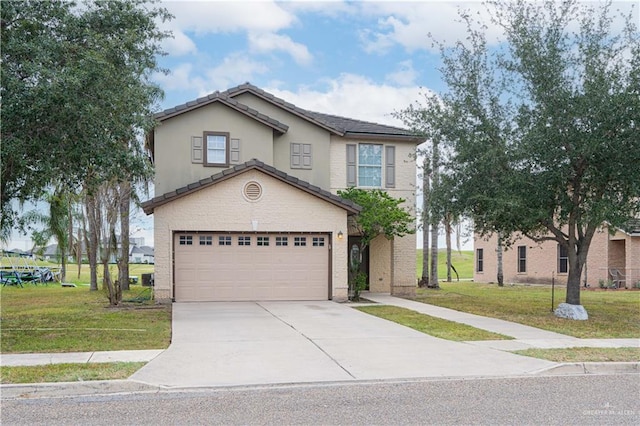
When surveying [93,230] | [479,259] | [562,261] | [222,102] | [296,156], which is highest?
[222,102]

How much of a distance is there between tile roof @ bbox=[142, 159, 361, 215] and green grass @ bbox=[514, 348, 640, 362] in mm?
10938

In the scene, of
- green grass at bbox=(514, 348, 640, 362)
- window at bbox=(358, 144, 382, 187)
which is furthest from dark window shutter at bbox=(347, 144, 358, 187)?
green grass at bbox=(514, 348, 640, 362)

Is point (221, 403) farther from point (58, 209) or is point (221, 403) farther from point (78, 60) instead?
point (58, 209)

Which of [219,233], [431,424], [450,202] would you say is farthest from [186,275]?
[431,424]

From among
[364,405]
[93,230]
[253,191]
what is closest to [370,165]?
[253,191]

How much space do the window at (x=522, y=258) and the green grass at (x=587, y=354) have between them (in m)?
27.3

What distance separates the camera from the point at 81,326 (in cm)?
1447

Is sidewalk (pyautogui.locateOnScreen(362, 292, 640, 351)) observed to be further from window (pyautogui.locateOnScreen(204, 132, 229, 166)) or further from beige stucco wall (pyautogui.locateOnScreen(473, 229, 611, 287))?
beige stucco wall (pyautogui.locateOnScreen(473, 229, 611, 287))

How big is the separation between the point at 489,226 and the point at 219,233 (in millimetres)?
8781

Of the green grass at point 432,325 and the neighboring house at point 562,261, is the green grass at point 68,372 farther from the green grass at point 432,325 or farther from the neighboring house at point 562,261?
the neighboring house at point 562,261

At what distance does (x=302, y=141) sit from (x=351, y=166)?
220 cm

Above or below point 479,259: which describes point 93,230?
above

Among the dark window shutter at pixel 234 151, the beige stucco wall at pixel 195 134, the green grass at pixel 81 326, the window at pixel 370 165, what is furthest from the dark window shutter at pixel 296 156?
the green grass at pixel 81 326

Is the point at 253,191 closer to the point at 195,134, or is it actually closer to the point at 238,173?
the point at 238,173
